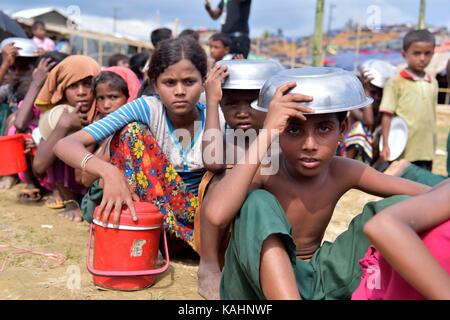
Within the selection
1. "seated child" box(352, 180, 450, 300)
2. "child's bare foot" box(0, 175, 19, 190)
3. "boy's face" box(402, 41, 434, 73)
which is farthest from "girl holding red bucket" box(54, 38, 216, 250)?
"boy's face" box(402, 41, 434, 73)

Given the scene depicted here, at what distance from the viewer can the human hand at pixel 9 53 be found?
4.71 meters

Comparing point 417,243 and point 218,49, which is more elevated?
point 218,49

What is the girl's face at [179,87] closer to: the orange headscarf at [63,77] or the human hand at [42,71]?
the orange headscarf at [63,77]

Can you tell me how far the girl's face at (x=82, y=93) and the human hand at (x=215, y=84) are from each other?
1.61 metres

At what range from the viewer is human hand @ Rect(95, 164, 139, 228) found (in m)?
2.25

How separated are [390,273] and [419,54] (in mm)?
3785

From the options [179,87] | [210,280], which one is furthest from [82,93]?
[210,280]

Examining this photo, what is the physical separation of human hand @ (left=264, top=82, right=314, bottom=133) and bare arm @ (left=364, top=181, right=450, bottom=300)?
54cm

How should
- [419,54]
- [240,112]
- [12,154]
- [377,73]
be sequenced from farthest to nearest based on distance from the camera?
[377,73]
[419,54]
[12,154]
[240,112]

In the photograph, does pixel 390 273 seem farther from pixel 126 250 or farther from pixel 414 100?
pixel 414 100

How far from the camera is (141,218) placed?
2275 millimetres

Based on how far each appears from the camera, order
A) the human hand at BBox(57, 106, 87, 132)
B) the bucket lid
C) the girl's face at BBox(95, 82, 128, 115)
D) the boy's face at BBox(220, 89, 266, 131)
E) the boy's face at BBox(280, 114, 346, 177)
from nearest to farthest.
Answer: the boy's face at BBox(280, 114, 346, 177)
the bucket lid
the boy's face at BBox(220, 89, 266, 131)
the human hand at BBox(57, 106, 87, 132)
the girl's face at BBox(95, 82, 128, 115)

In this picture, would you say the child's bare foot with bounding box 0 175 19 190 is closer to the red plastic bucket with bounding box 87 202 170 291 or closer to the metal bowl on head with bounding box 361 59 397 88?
the red plastic bucket with bounding box 87 202 170 291

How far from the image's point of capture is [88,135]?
8.46 ft
